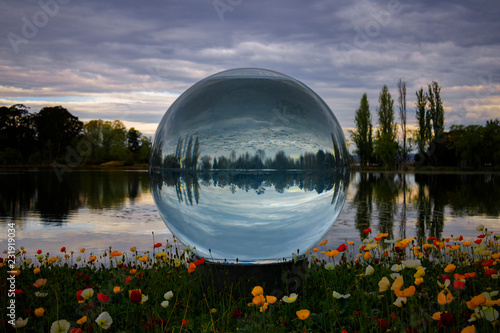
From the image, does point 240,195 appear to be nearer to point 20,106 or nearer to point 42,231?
point 42,231

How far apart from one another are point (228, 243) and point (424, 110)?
62.5 meters

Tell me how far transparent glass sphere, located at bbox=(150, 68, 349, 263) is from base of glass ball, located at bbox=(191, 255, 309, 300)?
0.08 m

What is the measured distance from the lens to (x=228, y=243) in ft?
13.0

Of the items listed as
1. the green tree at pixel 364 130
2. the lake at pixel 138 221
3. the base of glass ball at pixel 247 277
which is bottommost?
the lake at pixel 138 221

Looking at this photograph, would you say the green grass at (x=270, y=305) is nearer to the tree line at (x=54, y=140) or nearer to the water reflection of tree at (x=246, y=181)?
the water reflection of tree at (x=246, y=181)

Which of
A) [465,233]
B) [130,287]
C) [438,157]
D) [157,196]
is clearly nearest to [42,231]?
[130,287]

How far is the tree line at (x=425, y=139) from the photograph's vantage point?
59.2 m

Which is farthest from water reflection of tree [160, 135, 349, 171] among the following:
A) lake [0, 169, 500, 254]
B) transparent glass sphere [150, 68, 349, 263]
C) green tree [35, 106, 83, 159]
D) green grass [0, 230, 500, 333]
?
green tree [35, 106, 83, 159]

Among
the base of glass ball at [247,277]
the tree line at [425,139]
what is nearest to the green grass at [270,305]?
the base of glass ball at [247,277]

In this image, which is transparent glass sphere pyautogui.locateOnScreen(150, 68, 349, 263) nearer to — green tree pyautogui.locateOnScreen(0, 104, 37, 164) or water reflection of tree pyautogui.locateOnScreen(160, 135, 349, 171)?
water reflection of tree pyautogui.locateOnScreen(160, 135, 349, 171)

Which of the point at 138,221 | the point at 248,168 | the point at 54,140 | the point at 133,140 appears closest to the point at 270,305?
the point at 248,168

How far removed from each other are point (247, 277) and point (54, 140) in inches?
3802

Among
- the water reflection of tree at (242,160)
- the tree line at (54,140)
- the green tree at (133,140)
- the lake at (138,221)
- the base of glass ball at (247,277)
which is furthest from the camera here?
the green tree at (133,140)

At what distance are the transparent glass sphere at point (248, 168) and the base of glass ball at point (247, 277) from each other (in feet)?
0.27
